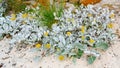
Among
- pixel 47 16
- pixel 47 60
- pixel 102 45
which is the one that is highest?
pixel 47 16

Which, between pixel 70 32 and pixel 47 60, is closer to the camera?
pixel 47 60

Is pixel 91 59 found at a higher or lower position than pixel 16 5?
lower

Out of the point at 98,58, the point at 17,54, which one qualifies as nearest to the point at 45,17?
the point at 17,54

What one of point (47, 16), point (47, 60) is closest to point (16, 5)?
point (47, 16)

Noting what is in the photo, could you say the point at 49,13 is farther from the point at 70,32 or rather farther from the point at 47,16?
the point at 70,32

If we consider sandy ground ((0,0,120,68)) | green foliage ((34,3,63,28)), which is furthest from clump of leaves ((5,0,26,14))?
sandy ground ((0,0,120,68))
